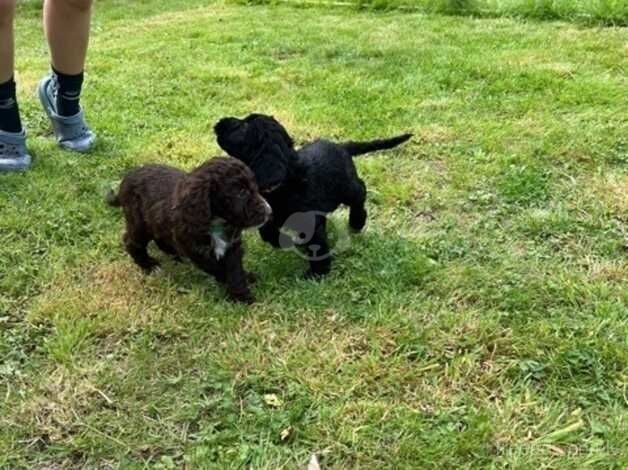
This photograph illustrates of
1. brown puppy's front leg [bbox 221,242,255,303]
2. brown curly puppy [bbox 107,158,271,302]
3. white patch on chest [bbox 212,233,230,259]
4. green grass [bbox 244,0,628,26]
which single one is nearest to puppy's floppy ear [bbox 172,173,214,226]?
brown curly puppy [bbox 107,158,271,302]

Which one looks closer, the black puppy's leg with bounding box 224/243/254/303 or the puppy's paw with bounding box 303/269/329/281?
the black puppy's leg with bounding box 224/243/254/303

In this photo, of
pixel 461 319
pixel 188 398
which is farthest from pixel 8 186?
pixel 461 319

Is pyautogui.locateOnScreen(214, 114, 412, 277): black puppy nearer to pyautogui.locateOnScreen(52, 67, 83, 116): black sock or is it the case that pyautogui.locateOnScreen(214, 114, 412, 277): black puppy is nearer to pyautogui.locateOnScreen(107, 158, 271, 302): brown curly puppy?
pyautogui.locateOnScreen(107, 158, 271, 302): brown curly puppy

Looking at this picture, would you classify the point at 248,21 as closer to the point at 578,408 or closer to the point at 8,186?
the point at 8,186

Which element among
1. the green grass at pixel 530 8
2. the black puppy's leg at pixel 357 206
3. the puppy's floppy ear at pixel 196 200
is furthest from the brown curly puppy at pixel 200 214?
the green grass at pixel 530 8

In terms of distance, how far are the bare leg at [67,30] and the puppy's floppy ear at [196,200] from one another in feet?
6.06

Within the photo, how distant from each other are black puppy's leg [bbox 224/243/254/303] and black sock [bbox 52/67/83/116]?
6.54 ft

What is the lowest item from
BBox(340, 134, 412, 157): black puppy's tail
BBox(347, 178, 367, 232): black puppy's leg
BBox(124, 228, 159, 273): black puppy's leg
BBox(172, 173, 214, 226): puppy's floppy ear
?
BBox(124, 228, 159, 273): black puppy's leg

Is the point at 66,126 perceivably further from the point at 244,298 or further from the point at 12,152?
the point at 244,298

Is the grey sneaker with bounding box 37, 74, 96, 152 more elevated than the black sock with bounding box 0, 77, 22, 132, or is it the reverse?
the black sock with bounding box 0, 77, 22, 132

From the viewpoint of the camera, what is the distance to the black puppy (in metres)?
3.01

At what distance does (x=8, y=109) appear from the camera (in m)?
4.05

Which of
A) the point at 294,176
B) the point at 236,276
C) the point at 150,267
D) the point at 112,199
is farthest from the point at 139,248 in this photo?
the point at 294,176

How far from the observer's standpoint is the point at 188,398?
8.12 ft
